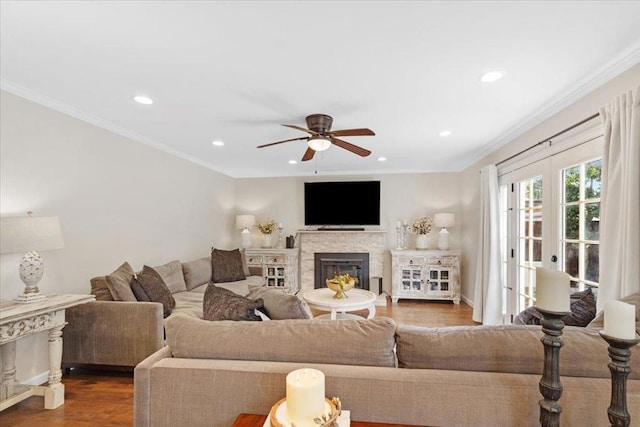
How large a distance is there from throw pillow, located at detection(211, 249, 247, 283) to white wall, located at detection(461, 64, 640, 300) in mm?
3737

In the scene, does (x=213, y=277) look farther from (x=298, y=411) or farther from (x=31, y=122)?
(x=298, y=411)

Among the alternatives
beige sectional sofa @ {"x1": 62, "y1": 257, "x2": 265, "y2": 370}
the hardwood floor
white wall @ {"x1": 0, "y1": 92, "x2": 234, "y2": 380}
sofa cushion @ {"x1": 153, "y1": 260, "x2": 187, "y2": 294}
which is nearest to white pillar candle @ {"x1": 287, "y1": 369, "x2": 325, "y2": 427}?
the hardwood floor

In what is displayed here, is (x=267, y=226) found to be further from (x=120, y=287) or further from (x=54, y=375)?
(x=54, y=375)

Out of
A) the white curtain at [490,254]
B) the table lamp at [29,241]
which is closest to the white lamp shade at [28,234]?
the table lamp at [29,241]

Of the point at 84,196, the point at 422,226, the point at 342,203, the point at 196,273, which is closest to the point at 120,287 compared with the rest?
the point at 84,196

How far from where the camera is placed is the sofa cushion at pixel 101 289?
2783mm

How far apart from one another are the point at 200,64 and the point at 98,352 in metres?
2.49

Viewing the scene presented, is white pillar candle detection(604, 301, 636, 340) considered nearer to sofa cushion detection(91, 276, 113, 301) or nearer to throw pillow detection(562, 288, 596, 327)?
throw pillow detection(562, 288, 596, 327)

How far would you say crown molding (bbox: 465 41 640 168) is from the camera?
6.27 ft

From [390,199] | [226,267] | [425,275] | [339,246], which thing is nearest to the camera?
[226,267]

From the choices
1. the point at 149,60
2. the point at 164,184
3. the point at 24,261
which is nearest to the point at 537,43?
the point at 149,60

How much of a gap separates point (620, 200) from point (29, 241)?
154 inches

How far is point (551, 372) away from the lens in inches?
39.8

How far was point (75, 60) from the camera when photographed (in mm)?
2025
